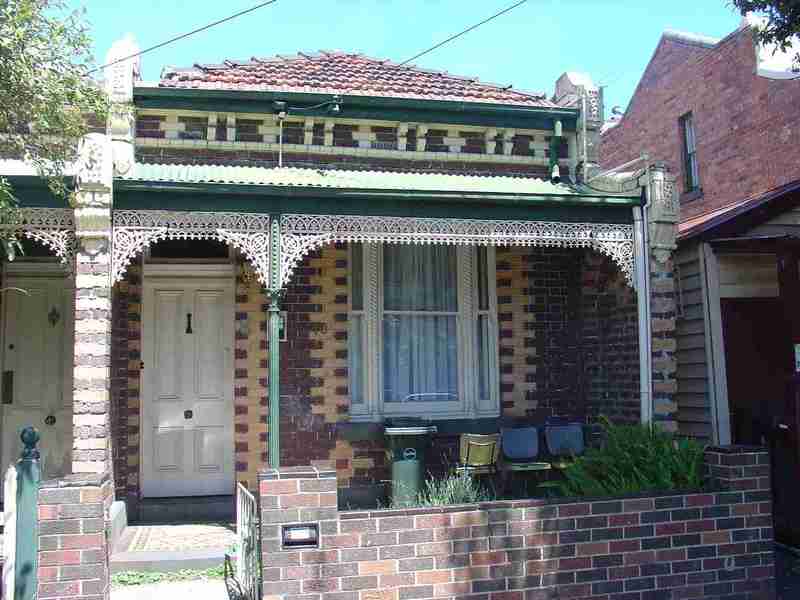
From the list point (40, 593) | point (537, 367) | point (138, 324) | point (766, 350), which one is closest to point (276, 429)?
point (138, 324)

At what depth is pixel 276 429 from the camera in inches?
273

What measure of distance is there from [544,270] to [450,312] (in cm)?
123

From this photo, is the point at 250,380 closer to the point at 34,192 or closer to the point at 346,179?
the point at 346,179

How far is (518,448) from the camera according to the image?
8164mm

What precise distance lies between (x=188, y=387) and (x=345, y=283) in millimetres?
2031

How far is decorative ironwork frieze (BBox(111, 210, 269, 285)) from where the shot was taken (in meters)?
6.86

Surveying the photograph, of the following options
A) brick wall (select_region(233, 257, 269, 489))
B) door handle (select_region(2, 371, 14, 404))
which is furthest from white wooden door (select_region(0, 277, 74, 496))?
brick wall (select_region(233, 257, 269, 489))

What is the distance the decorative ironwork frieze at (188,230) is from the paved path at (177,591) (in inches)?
98.7

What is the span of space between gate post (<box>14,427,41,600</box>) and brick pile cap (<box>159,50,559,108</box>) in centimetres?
513

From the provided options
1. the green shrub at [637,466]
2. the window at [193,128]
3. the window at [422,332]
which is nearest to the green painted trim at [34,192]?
the window at [193,128]

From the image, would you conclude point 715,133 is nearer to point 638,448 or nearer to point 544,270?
point 544,270

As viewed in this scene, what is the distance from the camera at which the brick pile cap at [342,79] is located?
8656 mm

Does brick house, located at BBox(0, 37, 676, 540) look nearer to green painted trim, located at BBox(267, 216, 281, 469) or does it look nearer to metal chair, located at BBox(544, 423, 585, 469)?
green painted trim, located at BBox(267, 216, 281, 469)

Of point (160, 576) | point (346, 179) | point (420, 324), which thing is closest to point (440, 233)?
point (346, 179)
